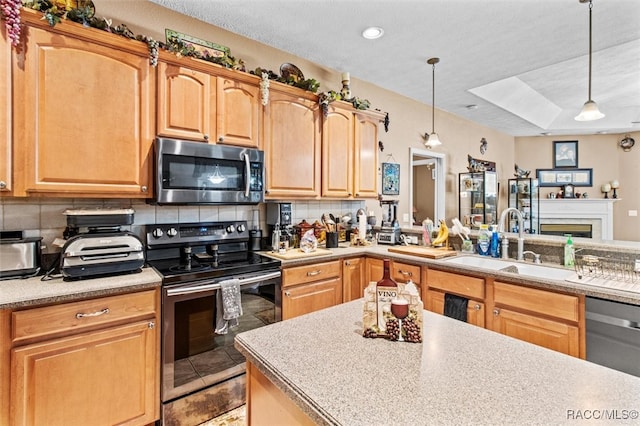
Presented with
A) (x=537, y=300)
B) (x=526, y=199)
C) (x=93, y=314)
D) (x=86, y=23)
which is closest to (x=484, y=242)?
(x=537, y=300)

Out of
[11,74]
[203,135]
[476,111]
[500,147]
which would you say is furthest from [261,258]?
[500,147]

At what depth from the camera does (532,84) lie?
4441 mm

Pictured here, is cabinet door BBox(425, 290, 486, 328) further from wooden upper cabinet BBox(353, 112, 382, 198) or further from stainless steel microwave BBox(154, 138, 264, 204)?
stainless steel microwave BBox(154, 138, 264, 204)

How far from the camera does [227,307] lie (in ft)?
6.49

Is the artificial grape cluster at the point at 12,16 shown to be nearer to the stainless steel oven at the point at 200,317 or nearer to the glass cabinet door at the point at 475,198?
the stainless steel oven at the point at 200,317

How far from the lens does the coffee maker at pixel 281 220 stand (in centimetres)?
287

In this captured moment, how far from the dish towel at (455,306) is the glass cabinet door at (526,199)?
14.2 feet

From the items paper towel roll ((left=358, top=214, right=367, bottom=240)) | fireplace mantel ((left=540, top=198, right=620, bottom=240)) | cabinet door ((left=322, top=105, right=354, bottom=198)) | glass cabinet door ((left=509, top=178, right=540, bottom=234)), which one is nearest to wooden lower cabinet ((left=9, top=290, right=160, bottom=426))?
cabinet door ((left=322, top=105, right=354, bottom=198))

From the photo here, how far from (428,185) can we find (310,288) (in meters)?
3.31

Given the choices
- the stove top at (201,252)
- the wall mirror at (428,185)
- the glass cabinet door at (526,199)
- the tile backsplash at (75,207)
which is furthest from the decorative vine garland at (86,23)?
the glass cabinet door at (526,199)

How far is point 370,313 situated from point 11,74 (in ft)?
6.91

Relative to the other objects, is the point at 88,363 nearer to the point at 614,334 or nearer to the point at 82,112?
the point at 82,112

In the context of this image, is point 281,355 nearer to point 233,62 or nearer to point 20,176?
point 20,176

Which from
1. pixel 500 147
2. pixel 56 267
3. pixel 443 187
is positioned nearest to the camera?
pixel 56 267
